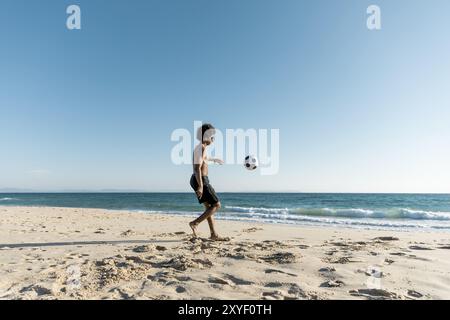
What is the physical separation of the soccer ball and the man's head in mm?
1446

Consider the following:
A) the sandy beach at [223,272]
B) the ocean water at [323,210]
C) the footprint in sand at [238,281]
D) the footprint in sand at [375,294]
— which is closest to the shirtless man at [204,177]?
the sandy beach at [223,272]

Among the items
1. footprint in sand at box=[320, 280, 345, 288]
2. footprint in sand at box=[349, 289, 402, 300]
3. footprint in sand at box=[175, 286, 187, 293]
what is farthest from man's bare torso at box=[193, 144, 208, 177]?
footprint in sand at box=[349, 289, 402, 300]

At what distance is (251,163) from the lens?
23.6 feet

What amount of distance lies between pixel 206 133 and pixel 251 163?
160 cm

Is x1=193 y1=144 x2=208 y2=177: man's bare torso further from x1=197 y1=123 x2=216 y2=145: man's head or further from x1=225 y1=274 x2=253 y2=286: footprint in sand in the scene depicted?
x1=225 y1=274 x2=253 y2=286: footprint in sand

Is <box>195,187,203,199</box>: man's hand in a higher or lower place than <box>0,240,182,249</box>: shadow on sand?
higher

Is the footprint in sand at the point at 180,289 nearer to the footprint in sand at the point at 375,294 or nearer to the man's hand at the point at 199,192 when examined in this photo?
the footprint in sand at the point at 375,294

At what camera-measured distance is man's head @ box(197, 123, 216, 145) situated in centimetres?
603

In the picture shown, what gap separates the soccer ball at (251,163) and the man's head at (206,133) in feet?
A: 4.74

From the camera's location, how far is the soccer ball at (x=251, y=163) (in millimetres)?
7156

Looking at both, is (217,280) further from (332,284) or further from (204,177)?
(204,177)
